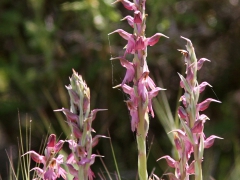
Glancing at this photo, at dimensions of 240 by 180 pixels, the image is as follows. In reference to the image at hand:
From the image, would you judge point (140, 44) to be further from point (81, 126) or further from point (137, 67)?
point (81, 126)

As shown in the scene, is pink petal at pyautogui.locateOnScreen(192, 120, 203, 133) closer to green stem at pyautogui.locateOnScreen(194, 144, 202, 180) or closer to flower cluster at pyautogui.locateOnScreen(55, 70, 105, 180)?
green stem at pyautogui.locateOnScreen(194, 144, 202, 180)

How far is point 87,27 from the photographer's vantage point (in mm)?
3578

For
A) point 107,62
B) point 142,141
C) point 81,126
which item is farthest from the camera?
point 107,62

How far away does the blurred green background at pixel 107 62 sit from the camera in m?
3.64

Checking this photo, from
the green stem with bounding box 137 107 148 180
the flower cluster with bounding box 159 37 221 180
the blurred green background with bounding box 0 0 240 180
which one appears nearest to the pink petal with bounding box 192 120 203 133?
the flower cluster with bounding box 159 37 221 180

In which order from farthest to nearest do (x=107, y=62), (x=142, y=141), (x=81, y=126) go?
(x=107, y=62) → (x=142, y=141) → (x=81, y=126)

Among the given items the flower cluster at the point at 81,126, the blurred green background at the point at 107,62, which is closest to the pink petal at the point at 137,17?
the flower cluster at the point at 81,126

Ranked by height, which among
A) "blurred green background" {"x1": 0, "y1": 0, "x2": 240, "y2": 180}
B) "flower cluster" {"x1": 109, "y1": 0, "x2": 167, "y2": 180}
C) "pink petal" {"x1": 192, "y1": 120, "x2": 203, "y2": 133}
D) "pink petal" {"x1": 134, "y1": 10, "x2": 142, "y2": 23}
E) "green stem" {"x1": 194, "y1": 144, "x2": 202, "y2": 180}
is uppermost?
"pink petal" {"x1": 134, "y1": 10, "x2": 142, "y2": 23}

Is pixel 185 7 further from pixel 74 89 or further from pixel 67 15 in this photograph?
pixel 74 89

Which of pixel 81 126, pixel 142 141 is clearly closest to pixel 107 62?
pixel 142 141

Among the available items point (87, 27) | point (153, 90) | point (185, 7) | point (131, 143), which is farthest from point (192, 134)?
point (131, 143)

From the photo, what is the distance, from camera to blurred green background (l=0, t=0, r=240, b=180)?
3.64 metres

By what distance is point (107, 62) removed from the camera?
3807 millimetres

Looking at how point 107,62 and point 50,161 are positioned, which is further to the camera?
point 107,62
